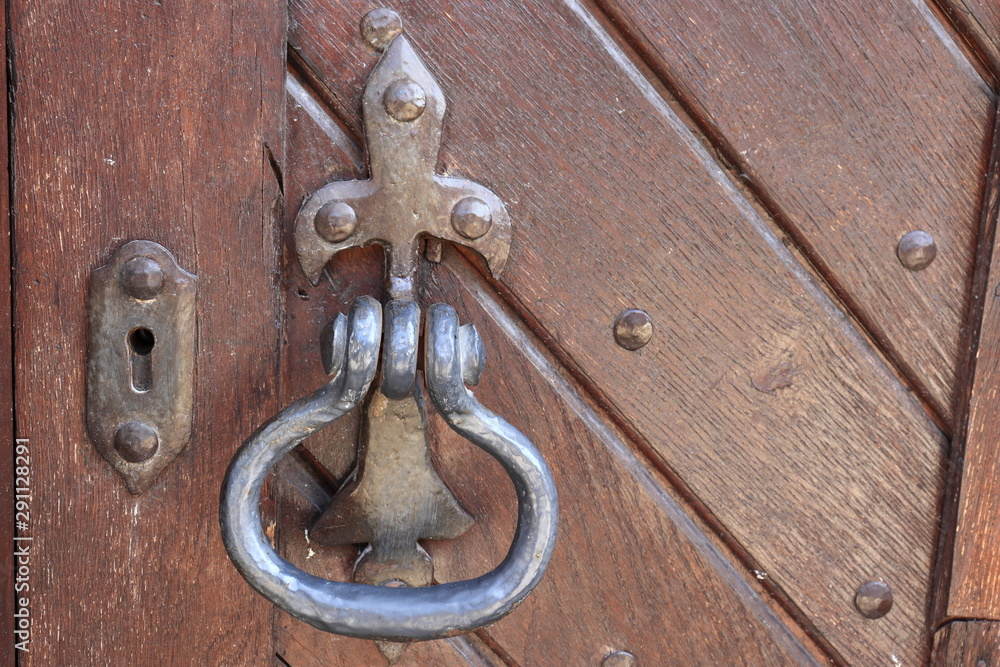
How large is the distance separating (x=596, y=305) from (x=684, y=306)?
7 cm

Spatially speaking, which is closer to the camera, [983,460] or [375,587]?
[375,587]

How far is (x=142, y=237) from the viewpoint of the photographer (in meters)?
0.51

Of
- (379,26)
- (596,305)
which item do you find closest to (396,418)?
(596,305)

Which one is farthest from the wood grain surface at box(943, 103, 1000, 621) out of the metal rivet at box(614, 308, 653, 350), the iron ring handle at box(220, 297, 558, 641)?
the iron ring handle at box(220, 297, 558, 641)

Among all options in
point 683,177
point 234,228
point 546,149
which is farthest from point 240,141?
point 683,177

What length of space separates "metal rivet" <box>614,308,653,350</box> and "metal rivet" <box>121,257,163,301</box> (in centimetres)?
32

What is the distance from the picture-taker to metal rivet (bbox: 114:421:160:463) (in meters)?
0.51

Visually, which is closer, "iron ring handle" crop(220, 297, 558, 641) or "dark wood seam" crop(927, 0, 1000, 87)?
"iron ring handle" crop(220, 297, 558, 641)

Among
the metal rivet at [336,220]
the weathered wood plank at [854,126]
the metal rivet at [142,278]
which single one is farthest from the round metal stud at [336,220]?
the weathered wood plank at [854,126]

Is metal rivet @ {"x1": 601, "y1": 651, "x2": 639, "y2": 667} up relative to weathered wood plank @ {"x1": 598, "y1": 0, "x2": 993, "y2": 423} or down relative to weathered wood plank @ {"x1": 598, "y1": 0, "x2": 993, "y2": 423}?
down

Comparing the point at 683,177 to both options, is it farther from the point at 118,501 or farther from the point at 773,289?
the point at 118,501

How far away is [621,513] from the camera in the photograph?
585 millimetres

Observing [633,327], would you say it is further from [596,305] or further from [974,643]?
[974,643]

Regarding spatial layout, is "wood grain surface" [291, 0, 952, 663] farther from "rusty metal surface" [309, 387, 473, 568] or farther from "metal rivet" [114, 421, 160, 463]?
"metal rivet" [114, 421, 160, 463]
